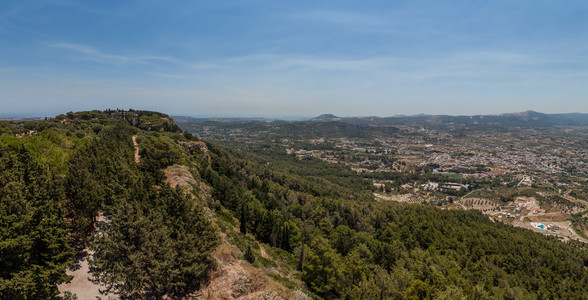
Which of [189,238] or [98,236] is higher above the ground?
[98,236]

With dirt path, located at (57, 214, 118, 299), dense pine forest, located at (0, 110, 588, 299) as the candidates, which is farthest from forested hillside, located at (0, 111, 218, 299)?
dirt path, located at (57, 214, 118, 299)

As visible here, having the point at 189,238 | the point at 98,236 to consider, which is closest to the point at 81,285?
the point at 98,236

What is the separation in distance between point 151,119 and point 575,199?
683ft

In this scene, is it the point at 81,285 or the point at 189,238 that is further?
the point at 189,238

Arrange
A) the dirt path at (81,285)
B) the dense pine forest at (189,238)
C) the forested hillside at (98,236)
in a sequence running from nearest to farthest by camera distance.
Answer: the forested hillside at (98,236) → the dense pine forest at (189,238) → the dirt path at (81,285)

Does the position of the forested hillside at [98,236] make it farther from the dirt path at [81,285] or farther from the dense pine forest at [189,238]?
the dirt path at [81,285]

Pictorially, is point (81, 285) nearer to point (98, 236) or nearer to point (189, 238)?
point (98, 236)

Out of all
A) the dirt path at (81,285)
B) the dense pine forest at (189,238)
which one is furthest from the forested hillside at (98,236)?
the dirt path at (81,285)

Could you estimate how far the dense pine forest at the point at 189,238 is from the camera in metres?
16.5

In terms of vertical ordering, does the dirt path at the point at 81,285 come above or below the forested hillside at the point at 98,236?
below

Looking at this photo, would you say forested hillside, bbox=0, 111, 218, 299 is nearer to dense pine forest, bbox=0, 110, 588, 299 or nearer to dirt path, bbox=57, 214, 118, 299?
dense pine forest, bbox=0, 110, 588, 299

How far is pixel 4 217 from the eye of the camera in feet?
50.0

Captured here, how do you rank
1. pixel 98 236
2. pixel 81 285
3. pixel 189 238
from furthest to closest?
pixel 189 238, pixel 81 285, pixel 98 236

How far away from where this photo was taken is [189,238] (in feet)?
64.4
